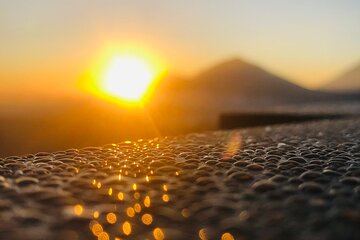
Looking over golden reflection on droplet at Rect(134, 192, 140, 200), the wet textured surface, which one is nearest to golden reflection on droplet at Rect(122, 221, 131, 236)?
the wet textured surface

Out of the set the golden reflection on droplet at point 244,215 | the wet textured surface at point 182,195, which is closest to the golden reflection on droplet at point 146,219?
the wet textured surface at point 182,195

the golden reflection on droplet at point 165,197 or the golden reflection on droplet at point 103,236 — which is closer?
the golden reflection on droplet at point 103,236

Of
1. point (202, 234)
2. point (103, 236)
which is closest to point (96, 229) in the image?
point (103, 236)

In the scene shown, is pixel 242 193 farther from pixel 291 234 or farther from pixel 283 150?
pixel 283 150

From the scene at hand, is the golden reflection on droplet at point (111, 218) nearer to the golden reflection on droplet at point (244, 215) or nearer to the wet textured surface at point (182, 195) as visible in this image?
the wet textured surface at point (182, 195)

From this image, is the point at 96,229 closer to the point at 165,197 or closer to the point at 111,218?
the point at 111,218

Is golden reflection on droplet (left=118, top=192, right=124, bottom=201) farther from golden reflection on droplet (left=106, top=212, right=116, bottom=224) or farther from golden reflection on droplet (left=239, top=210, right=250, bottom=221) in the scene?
golden reflection on droplet (left=239, top=210, right=250, bottom=221)

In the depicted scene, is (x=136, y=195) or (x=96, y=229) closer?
(x=96, y=229)
